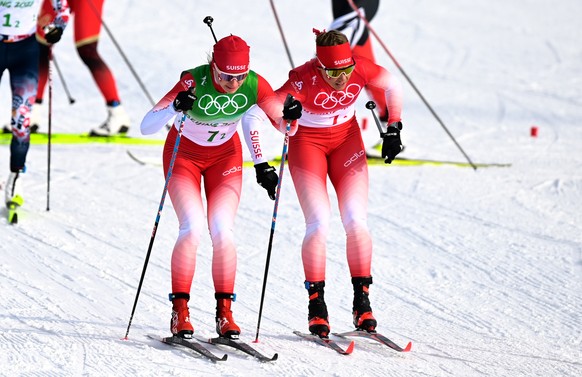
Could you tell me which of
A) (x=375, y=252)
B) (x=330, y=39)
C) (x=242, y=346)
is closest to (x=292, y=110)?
(x=330, y=39)

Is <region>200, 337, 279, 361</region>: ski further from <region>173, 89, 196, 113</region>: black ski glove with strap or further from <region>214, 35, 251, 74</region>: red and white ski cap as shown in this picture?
<region>214, 35, 251, 74</region>: red and white ski cap

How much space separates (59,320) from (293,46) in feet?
35.3

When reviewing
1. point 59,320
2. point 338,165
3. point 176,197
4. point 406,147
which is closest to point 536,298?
point 338,165

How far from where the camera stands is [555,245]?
7.98 m

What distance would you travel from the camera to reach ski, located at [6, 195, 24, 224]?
311 inches

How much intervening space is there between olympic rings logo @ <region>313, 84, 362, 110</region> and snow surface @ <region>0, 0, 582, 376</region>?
1287 mm

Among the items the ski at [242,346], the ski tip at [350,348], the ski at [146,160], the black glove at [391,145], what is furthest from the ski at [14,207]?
the ski tip at [350,348]

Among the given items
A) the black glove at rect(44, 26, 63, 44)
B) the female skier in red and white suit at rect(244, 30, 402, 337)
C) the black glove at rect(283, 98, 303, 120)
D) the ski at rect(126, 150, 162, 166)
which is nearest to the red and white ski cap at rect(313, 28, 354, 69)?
the female skier in red and white suit at rect(244, 30, 402, 337)

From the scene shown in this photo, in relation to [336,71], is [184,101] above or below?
below

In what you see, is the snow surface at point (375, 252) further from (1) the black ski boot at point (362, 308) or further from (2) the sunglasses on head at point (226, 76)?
(2) the sunglasses on head at point (226, 76)

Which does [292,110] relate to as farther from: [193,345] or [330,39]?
[193,345]

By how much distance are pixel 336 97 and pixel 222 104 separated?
713 millimetres

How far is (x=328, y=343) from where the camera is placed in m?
5.59

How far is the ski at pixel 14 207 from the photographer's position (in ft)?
25.9
